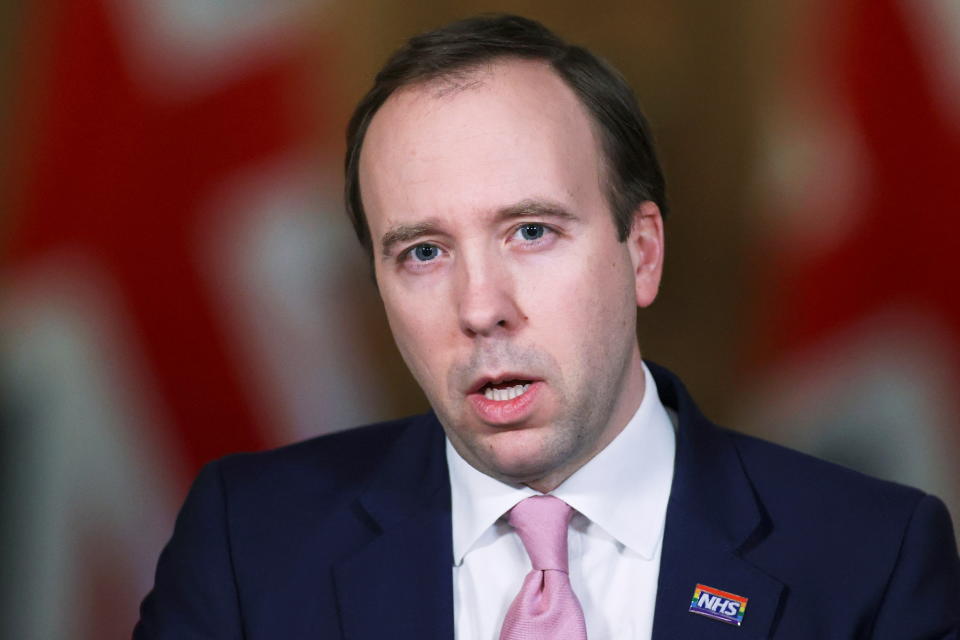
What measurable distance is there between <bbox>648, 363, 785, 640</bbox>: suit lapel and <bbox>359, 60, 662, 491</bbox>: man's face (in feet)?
0.63

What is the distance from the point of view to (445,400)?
2.40m

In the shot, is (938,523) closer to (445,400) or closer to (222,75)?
(445,400)

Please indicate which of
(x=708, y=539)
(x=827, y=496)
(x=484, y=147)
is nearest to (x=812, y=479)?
(x=827, y=496)

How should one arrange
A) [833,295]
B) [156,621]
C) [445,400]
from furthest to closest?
[833,295], [156,621], [445,400]

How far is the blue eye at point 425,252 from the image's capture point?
2.44 metres

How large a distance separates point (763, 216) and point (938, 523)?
919mm

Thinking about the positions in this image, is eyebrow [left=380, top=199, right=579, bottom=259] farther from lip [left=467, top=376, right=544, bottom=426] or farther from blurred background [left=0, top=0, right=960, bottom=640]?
blurred background [left=0, top=0, right=960, bottom=640]

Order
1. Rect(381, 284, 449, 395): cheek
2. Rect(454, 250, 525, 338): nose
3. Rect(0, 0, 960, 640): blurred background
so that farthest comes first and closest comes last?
Rect(0, 0, 960, 640): blurred background, Rect(381, 284, 449, 395): cheek, Rect(454, 250, 525, 338): nose

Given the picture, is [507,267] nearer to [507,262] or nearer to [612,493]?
[507,262]

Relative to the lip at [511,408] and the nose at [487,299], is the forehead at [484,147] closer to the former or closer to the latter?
the nose at [487,299]

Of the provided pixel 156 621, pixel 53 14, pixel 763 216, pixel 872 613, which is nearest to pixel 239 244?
pixel 53 14

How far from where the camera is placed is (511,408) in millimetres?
2330

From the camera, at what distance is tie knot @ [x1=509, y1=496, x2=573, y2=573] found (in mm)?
2400

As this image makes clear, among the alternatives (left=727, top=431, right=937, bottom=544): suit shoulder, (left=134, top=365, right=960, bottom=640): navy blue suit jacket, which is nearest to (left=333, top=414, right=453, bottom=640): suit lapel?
(left=134, top=365, right=960, bottom=640): navy blue suit jacket
